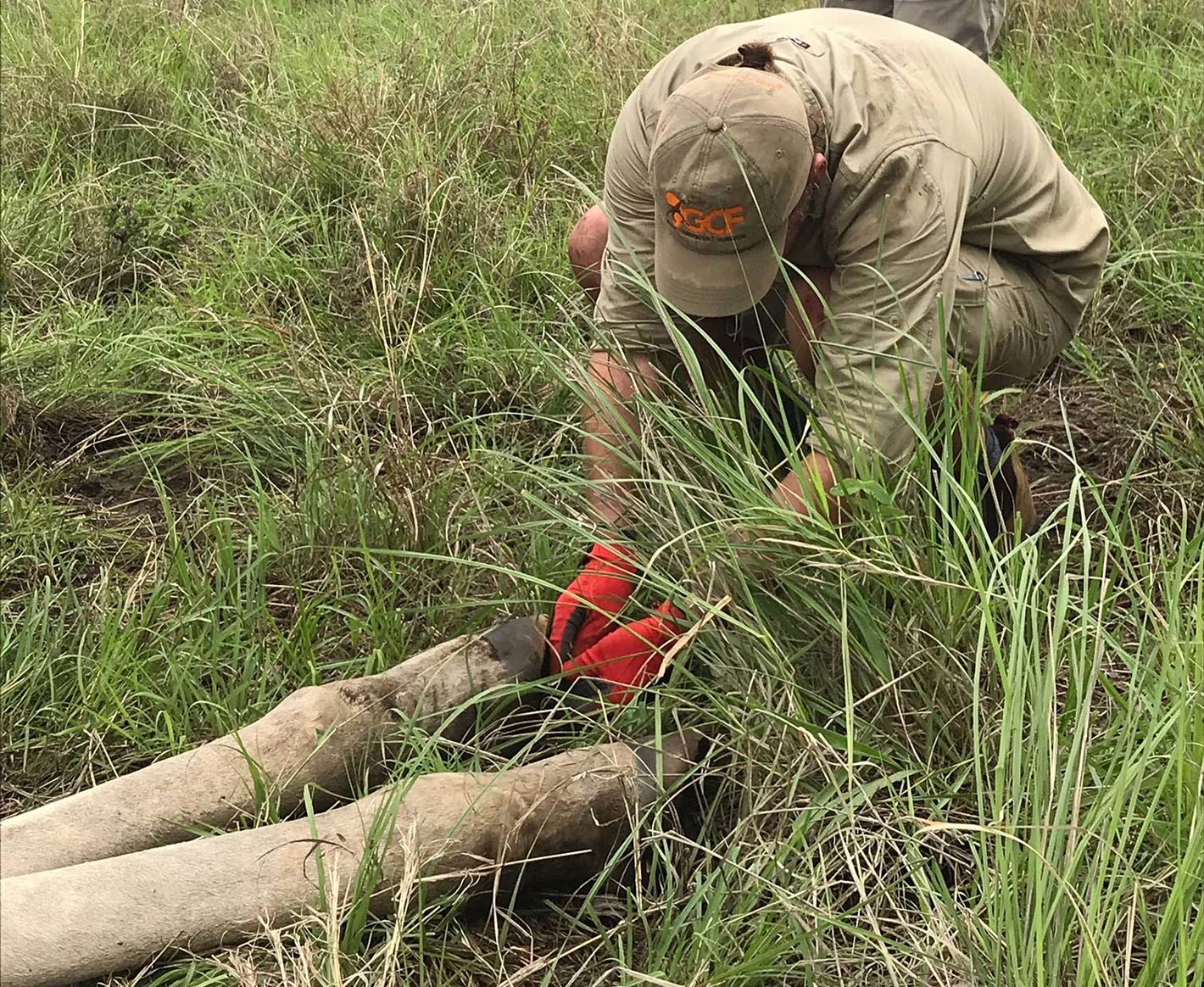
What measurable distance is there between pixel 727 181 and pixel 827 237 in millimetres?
327

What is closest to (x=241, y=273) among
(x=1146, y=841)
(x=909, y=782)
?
(x=909, y=782)

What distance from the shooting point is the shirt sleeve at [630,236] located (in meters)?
2.47

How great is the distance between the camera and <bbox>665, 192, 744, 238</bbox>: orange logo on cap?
2.05m

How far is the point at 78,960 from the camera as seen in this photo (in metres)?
1.50

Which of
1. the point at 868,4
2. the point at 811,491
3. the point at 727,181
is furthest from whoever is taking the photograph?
the point at 868,4

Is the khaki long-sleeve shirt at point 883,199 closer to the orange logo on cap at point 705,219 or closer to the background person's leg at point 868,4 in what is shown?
the orange logo on cap at point 705,219

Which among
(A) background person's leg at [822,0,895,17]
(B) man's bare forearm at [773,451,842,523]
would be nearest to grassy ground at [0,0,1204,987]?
(B) man's bare forearm at [773,451,842,523]

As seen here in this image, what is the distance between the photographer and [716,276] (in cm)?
213

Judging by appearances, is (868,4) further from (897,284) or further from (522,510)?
(522,510)

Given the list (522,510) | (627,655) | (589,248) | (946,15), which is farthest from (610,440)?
(946,15)

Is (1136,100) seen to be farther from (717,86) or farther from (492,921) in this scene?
(492,921)

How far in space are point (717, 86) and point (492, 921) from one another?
4.33 feet

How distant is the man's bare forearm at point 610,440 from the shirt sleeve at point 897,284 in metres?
0.32

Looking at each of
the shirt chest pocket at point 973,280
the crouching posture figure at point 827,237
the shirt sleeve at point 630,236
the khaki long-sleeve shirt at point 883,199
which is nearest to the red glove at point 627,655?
the crouching posture figure at point 827,237
